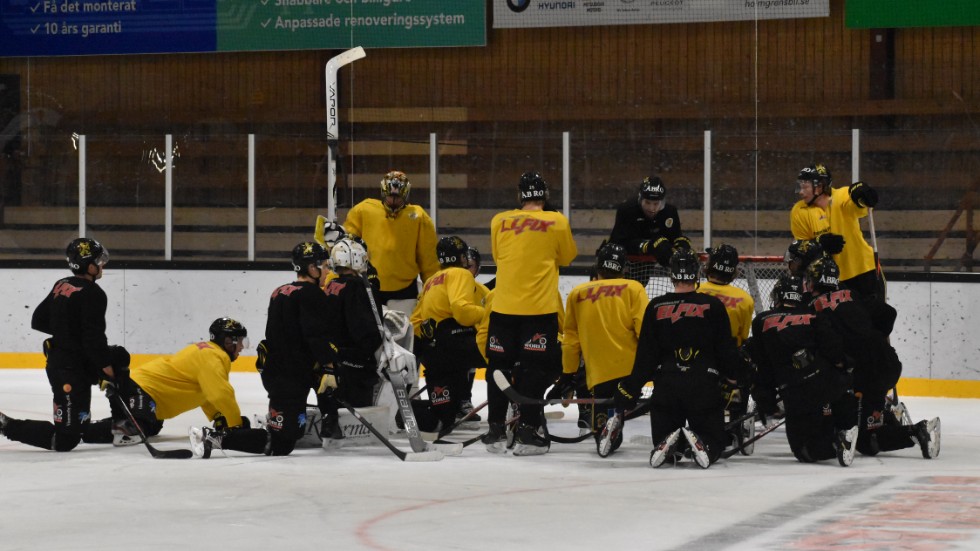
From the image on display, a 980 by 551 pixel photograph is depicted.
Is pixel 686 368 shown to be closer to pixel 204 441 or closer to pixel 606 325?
pixel 606 325

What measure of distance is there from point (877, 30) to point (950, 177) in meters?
1.75

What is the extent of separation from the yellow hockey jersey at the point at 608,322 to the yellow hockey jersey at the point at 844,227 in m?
1.42

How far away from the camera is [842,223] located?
8.20 meters

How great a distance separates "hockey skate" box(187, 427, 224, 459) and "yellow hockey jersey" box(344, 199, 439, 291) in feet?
6.03

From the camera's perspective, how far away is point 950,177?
10.5m

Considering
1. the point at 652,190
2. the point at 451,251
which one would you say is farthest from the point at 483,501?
the point at 652,190

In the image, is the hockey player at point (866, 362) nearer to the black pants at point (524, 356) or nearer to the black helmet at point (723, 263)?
the black helmet at point (723, 263)

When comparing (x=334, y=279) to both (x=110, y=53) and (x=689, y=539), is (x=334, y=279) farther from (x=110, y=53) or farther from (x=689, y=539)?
(x=110, y=53)

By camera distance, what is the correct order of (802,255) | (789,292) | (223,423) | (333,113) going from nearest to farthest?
(789,292) < (223,423) < (802,255) < (333,113)

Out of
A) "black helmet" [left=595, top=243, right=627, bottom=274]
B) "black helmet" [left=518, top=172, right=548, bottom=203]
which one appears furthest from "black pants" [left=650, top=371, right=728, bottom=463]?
"black helmet" [left=518, top=172, right=548, bottom=203]

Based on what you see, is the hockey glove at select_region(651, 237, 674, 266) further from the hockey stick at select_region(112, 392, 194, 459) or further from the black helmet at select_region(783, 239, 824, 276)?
the hockey stick at select_region(112, 392, 194, 459)

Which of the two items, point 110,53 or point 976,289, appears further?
point 110,53

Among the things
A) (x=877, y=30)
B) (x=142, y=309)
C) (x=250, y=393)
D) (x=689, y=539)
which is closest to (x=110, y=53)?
(x=142, y=309)

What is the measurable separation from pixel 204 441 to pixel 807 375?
2.79m
